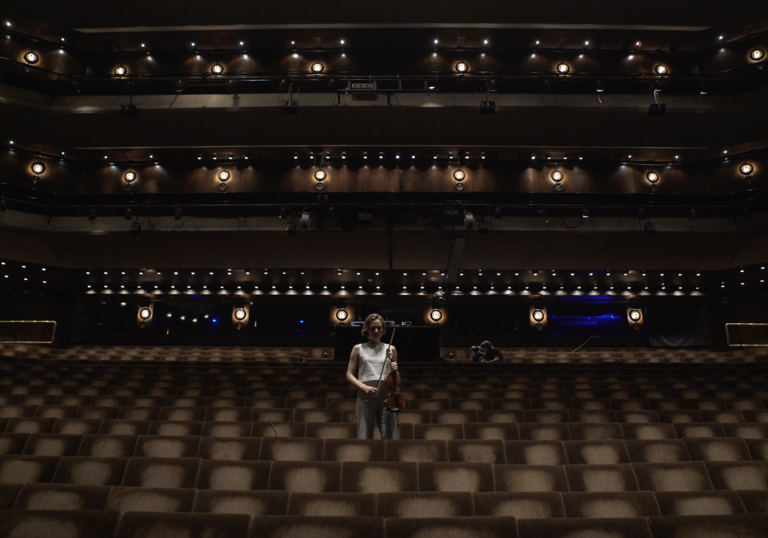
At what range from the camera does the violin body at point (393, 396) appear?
7.77 ft

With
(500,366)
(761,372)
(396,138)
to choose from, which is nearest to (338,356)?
(500,366)

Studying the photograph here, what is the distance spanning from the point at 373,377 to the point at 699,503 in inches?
63.5

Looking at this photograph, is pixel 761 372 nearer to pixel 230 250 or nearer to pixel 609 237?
pixel 609 237

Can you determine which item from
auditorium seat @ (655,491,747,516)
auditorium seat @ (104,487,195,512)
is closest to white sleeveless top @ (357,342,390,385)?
auditorium seat @ (104,487,195,512)

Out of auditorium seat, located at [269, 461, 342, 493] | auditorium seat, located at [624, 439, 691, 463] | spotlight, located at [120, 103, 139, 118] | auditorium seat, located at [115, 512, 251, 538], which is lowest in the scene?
auditorium seat, located at [624, 439, 691, 463]

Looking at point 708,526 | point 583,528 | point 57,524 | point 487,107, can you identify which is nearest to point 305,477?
point 57,524

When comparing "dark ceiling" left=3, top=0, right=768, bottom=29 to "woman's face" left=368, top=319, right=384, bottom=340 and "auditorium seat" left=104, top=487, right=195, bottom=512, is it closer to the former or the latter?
"woman's face" left=368, top=319, right=384, bottom=340

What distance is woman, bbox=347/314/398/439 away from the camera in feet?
8.29

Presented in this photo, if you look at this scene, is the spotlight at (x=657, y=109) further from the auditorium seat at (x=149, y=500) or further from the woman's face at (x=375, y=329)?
the auditorium seat at (x=149, y=500)

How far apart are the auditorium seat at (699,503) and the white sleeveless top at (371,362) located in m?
1.43

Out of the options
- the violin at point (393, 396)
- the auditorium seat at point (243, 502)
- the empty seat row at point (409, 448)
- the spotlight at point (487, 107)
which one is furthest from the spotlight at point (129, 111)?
the auditorium seat at point (243, 502)

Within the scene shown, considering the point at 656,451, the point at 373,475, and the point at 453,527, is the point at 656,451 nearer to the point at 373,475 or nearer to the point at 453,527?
the point at 373,475

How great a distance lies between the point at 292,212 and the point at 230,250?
193 centimetres

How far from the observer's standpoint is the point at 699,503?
5.96ft
